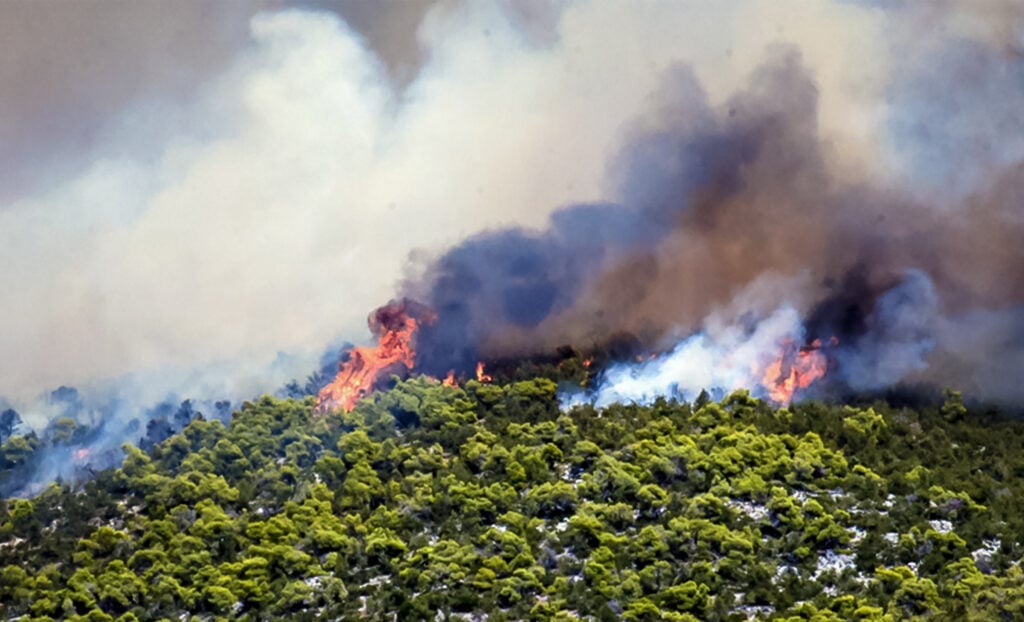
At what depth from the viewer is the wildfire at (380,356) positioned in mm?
119125

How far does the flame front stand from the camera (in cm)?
11806

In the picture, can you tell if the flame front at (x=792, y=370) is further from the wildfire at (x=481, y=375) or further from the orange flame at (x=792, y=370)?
the wildfire at (x=481, y=375)

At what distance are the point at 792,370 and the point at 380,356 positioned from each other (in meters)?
23.7

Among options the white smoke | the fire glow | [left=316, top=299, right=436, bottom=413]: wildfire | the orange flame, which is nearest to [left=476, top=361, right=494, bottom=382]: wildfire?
the fire glow

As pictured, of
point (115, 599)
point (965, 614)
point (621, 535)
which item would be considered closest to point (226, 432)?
point (115, 599)

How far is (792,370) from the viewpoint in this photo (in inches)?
4715

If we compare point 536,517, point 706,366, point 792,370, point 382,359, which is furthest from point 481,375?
point 536,517

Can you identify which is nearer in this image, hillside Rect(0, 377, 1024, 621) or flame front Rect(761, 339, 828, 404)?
hillside Rect(0, 377, 1024, 621)

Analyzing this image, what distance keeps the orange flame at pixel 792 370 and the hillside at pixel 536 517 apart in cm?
450

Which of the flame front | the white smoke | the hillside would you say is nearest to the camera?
the hillside

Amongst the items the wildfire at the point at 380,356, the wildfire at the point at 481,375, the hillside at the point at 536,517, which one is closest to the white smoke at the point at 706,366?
the hillside at the point at 536,517

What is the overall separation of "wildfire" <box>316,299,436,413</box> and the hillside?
12.3 feet

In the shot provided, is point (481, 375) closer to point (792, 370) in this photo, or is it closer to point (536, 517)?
point (792, 370)

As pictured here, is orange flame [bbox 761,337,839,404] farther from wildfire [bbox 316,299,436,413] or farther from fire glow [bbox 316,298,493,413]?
wildfire [bbox 316,299,436,413]
